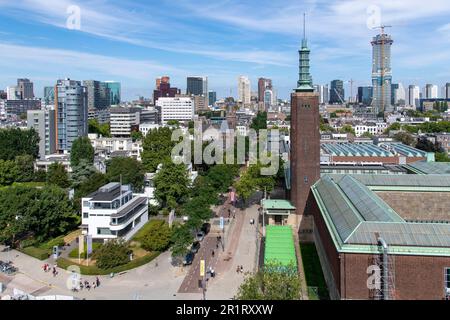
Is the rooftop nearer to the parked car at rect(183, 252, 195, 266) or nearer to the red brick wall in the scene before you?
the parked car at rect(183, 252, 195, 266)

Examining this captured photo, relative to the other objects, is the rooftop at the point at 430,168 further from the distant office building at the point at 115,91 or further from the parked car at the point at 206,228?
the distant office building at the point at 115,91

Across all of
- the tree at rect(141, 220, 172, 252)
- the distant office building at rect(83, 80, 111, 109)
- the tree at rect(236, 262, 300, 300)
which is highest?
the distant office building at rect(83, 80, 111, 109)

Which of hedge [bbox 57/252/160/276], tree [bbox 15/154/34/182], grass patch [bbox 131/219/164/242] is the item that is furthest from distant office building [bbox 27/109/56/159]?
hedge [bbox 57/252/160/276]

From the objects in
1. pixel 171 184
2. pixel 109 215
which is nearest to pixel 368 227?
pixel 109 215

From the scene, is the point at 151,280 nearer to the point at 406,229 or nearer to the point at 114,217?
the point at 114,217

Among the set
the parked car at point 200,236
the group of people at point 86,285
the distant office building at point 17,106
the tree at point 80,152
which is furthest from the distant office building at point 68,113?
the distant office building at point 17,106

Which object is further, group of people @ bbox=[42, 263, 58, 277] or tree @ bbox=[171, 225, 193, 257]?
tree @ bbox=[171, 225, 193, 257]
